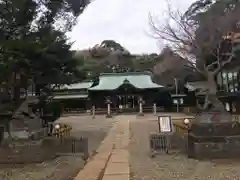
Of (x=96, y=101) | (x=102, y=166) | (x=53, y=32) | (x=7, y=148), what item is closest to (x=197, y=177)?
(x=102, y=166)

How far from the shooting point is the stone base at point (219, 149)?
11305 millimetres

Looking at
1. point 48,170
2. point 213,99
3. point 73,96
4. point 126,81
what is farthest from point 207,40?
point 73,96

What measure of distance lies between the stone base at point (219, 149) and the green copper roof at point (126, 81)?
118 ft

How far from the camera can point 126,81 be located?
48562 millimetres

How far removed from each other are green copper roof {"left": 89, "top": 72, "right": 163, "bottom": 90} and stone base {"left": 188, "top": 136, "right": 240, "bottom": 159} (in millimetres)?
36009

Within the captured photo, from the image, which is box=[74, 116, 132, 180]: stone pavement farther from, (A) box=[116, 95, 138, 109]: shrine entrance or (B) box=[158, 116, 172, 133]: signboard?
(A) box=[116, 95, 138, 109]: shrine entrance

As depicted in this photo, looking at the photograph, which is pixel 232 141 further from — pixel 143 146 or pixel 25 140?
pixel 25 140

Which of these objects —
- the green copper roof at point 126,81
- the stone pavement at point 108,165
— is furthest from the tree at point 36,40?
the green copper roof at point 126,81

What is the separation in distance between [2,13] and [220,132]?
440 inches

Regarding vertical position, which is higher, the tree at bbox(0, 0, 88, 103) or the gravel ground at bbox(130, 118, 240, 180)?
the tree at bbox(0, 0, 88, 103)

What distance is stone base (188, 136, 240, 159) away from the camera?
11305mm

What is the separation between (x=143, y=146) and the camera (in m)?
15.4

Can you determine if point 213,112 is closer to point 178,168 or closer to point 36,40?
point 178,168

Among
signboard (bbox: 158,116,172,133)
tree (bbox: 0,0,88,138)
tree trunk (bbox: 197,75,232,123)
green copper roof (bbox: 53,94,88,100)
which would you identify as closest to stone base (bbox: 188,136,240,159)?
tree trunk (bbox: 197,75,232,123)
